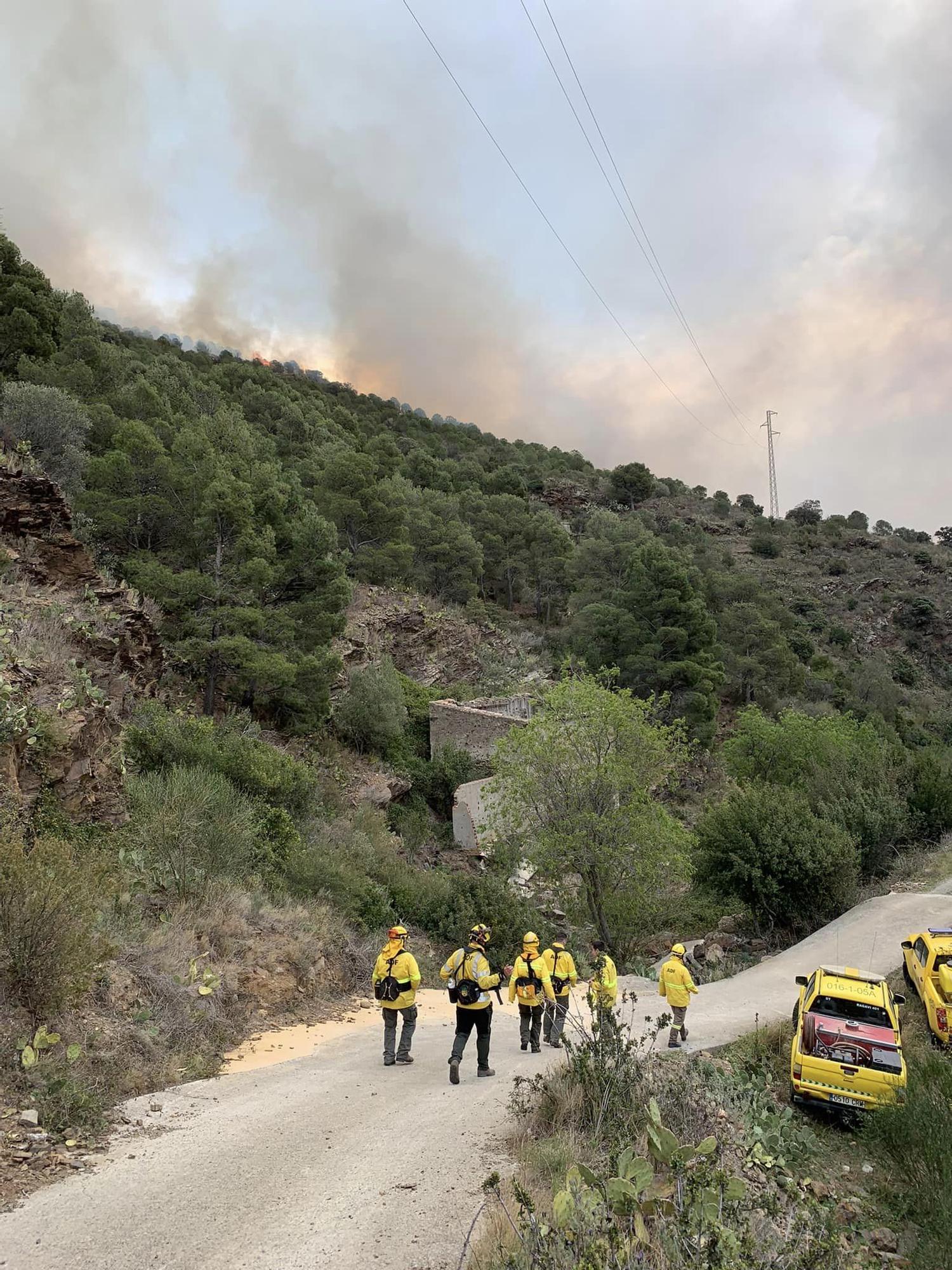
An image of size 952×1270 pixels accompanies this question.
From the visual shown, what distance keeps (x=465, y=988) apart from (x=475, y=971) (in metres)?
0.21

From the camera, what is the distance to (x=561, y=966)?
9.43 m

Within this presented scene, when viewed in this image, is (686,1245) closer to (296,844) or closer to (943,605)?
(296,844)

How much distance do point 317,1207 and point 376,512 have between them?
3568 centimetres

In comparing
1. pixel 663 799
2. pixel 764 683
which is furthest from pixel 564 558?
pixel 663 799

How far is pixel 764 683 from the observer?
44344 mm

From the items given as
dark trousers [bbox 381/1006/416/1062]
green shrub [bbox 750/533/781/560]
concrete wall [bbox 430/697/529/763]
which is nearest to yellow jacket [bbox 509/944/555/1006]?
dark trousers [bbox 381/1006/416/1062]

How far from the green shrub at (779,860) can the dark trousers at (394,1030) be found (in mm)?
12277

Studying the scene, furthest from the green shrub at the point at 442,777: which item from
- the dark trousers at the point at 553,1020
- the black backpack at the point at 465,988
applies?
the black backpack at the point at 465,988

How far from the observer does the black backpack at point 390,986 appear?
8.23m

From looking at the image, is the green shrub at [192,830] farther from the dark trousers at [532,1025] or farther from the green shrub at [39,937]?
the dark trousers at [532,1025]

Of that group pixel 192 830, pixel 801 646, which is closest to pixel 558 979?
pixel 192 830

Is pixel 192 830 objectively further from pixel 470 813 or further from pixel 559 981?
pixel 470 813

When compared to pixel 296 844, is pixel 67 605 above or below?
above

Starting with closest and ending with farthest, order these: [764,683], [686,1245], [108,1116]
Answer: [686,1245] < [108,1116] < [764,683]
